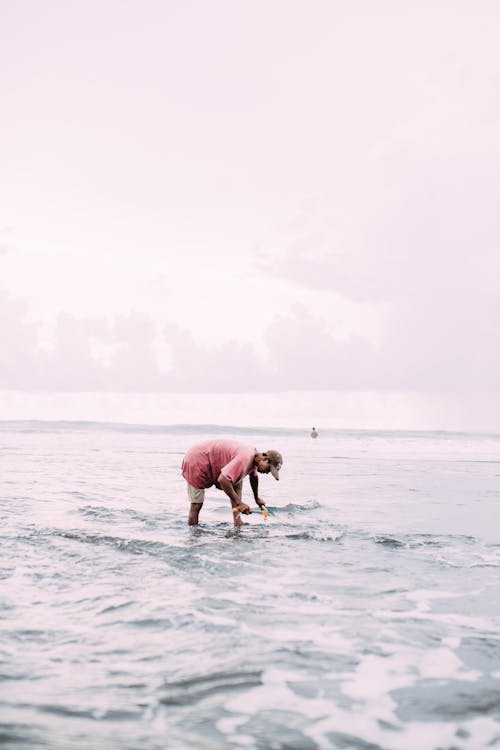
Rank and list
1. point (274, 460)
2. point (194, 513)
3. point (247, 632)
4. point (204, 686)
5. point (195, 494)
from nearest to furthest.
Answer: point (204, 686)
point (247, 632)
point (274, 460)
point (195, 494)
point (194, 513)

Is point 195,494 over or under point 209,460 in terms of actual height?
under

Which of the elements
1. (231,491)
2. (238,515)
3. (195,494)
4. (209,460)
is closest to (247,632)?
(231,491)

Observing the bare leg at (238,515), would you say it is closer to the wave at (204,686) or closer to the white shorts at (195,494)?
the white shorts at (195,494)

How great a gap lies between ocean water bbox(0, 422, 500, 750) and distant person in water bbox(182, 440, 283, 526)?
1.76ft

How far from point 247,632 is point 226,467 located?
3.97 meters

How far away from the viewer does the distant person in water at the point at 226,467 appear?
8.95 metres

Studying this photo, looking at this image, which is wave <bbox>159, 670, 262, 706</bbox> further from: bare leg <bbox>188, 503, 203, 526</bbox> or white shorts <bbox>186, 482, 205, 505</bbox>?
bare leg <bbox>188, 503, 203, 526</bbox>

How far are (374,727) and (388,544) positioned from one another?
18.3ft

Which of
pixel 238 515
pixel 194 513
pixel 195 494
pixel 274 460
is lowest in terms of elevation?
pixel 194 513

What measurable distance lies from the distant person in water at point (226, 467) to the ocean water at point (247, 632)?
0.54 metres

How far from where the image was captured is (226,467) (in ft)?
29.5

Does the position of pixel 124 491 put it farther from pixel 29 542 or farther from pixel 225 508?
pixel 29 542

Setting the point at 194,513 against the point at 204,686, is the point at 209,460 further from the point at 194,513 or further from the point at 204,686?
the point at 204,686

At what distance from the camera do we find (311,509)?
12734 mm
